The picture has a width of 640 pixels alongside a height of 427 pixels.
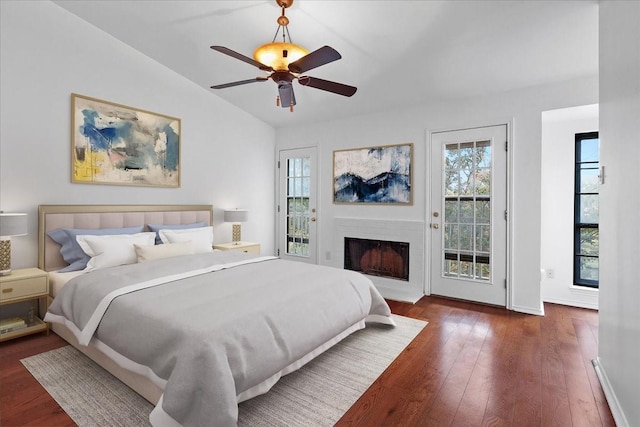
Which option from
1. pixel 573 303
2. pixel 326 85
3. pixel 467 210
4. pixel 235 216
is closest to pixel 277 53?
pixel 326 85

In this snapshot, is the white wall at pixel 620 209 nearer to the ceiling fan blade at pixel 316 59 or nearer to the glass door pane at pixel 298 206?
the ceiling fan blade at pixel 316 59

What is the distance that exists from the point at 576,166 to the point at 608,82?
7.26 ft

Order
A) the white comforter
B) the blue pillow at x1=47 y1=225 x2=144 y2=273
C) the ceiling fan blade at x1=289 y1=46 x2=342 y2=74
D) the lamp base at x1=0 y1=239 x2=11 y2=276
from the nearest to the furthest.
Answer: the white comforter → the ceiling fan blade at x1=289 y1=46 x2=342 y2=74 → the lamp base at x1=0 y1=239 x2=11 y2=276 → the blue pillow at x1=47 y1=225 x2=144 y2=273

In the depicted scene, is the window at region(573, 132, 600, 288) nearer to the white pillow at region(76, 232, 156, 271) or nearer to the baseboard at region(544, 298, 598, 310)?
the baseboard at region(544, 298, 598, 310)

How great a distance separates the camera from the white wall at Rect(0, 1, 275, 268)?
9.83 feet

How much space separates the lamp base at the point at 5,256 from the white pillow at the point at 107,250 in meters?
0.48

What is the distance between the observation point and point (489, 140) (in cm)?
381

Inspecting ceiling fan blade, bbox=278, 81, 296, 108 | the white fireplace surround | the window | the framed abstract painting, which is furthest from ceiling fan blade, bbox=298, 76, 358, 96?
the window

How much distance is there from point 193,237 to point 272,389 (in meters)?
2.28

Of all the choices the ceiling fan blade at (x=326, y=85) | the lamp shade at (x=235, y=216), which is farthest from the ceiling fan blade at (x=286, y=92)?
the lamp shade at (x=235, y=216)

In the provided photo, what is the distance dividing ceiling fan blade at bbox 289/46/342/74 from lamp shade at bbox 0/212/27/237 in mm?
2508

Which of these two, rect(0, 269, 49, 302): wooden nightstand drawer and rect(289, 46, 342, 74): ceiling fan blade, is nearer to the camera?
rect(289, 46, 342, 74): ceiling fan blade

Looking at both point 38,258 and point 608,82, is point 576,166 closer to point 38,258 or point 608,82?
point 608,82

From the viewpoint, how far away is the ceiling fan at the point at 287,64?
Result: 226 centimetres
